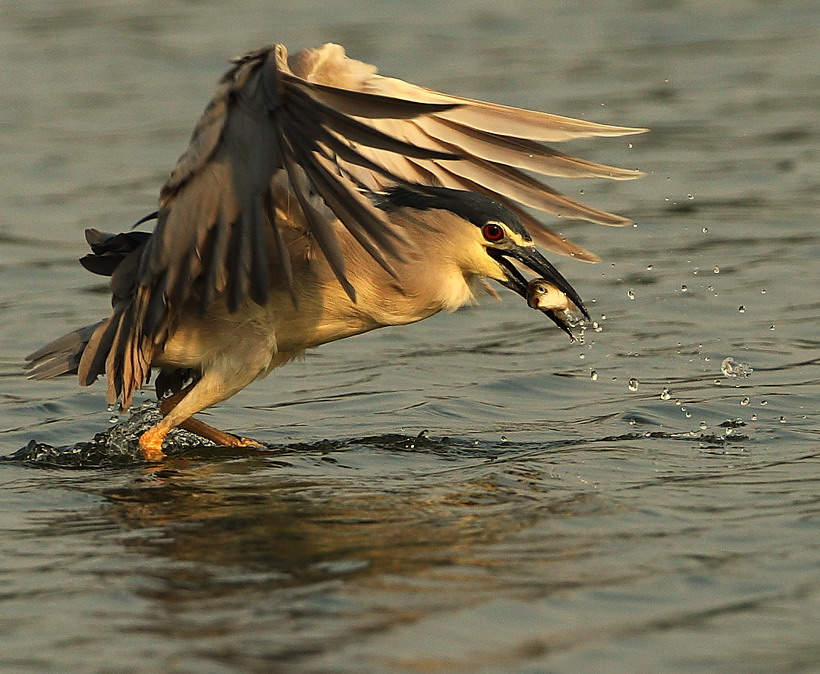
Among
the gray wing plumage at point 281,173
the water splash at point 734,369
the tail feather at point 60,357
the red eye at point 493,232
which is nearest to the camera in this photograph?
the gray wing plumage at point 281,173

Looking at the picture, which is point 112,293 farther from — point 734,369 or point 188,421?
point 734,369

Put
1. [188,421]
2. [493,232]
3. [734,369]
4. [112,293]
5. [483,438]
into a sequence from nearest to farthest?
[493,232], [112,293], [483,438], [188,421], [734,369]

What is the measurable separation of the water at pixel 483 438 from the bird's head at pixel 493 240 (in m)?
0.81

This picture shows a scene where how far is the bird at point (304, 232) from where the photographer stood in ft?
20.8

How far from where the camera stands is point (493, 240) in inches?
291

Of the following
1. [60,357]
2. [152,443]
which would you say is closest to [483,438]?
[152,443]

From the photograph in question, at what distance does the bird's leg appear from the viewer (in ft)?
25.2

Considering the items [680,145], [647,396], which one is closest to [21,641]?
[647,396]

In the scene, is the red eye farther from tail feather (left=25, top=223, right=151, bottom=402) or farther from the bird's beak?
tail feather (left=25, top=223, right=151, bottom=402)

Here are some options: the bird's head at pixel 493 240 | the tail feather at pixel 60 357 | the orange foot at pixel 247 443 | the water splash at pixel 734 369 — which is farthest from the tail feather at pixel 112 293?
the water splash at pixel 734 369

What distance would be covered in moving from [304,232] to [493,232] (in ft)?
2.87

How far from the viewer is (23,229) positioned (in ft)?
39.3

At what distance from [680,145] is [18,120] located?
594 cm

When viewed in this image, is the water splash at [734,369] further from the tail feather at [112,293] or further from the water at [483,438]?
the tail feather at [112,293]
